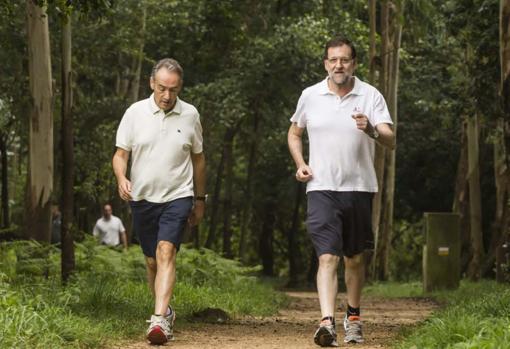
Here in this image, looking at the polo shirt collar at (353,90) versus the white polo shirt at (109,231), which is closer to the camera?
the polo shirt collar at (353,90)

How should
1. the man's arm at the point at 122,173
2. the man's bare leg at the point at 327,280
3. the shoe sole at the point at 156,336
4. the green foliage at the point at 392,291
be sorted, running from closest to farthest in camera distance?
the shoe sole at the point at 156,336
the man's bare leg at the point at 327,280
the man's arm at the point at 122,173
the green foliage at the point at 392,291

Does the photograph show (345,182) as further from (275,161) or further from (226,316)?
(275,161)

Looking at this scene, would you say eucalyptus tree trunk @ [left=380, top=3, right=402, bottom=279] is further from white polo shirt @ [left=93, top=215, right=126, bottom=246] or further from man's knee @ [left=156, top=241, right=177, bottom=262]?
man's knee @ [left=156, top=241, right=177, bottom=262]

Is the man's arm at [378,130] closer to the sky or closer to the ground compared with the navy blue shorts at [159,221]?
closer to the sky

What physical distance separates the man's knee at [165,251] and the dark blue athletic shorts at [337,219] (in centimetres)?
111

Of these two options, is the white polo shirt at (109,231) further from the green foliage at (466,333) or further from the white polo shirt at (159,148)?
the green foliage at (466,333)

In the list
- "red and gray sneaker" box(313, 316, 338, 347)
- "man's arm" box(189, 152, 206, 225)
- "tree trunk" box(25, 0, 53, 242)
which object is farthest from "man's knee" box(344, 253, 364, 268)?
"tree trunk" box(25, 0, 53, 242)

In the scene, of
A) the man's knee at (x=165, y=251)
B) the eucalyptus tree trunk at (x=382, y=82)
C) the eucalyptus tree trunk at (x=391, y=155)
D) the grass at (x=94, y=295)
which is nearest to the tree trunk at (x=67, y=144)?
the grass at (x=94, y=295)

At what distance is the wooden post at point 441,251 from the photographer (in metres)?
21.5

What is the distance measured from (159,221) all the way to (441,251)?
41.7 ft

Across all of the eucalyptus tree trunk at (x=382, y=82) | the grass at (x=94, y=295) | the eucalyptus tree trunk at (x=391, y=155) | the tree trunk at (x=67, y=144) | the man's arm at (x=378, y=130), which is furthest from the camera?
the eucalyptus tree trunk at (x=391, y=155)

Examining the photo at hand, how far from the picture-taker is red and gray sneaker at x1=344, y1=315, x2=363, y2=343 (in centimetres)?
961

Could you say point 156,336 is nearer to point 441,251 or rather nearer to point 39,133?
point 39,133

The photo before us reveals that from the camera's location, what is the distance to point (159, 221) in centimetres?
980
